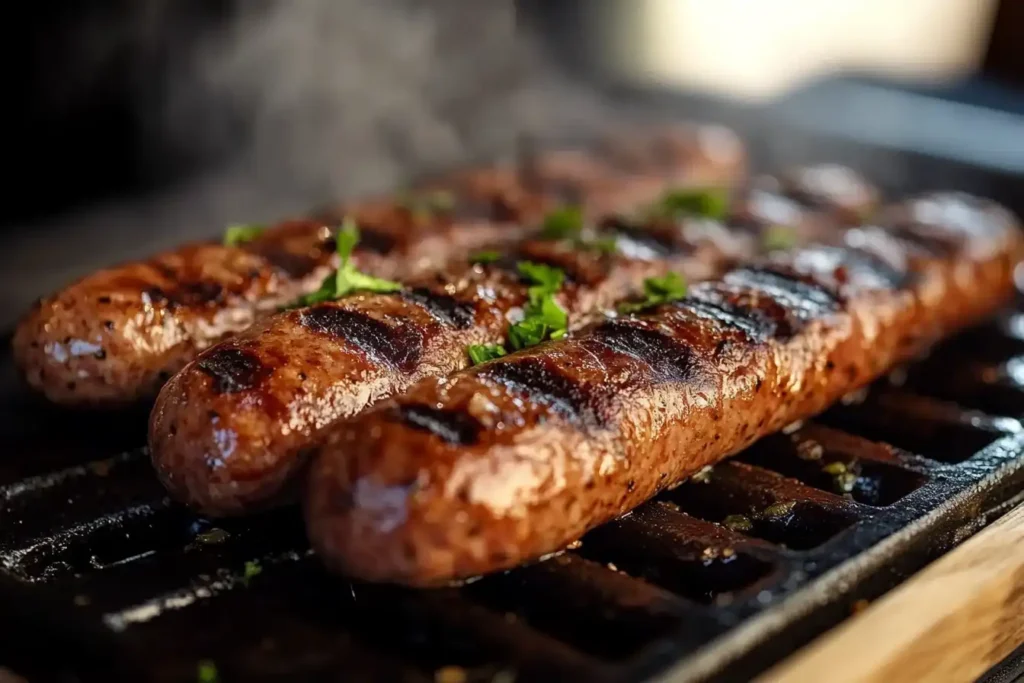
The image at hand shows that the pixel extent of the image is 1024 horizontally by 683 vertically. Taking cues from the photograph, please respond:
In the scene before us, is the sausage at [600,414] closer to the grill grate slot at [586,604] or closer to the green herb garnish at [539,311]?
the grill grate slot at [586,604]

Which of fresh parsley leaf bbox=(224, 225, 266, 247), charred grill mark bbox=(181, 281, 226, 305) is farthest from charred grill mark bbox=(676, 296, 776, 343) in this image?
fresh parsley leaf bbox=(224, 225, 266, 247)

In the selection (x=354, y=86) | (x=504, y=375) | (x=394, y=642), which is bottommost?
(x=394, y=642)

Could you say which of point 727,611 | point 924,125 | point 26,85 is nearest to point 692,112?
point 924,125

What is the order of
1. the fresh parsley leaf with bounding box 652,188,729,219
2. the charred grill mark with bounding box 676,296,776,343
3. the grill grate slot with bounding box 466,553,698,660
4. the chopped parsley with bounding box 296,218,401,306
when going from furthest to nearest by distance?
the fresh parsley leaf with bounding box 652,188,729,219 < the chopped parsley with bounding box 296,218,401,306 < the charred grill mark with bounding box 676,296,776,343 < the grill grate slot with bounding box 466,553,698,660

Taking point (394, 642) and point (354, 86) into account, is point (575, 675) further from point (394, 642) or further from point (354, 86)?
point (354, 86)

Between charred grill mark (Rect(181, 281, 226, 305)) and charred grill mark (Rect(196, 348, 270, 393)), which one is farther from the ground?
charred grill mark (Rect(181, 281, 226, 305))

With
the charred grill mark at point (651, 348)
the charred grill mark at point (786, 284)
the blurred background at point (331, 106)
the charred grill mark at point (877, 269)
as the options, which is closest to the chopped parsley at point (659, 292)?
the charred grill mark at point (786, 284)

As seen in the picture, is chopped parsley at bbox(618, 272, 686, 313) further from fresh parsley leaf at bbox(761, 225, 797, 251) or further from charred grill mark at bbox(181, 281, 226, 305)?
charred grill mark at bbox(181, 281, 226, 305)
